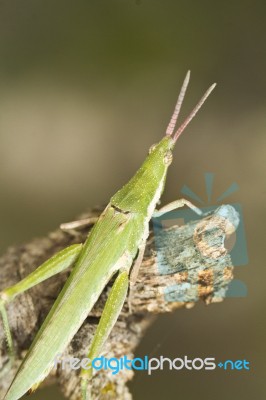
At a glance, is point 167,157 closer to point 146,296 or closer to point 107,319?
point 146,296

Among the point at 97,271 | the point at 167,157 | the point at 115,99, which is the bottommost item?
the point at 97,271

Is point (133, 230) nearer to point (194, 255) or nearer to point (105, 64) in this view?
point (194, 255)

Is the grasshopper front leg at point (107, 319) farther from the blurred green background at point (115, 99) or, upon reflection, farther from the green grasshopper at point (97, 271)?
the blurred green background at point (115, 99)

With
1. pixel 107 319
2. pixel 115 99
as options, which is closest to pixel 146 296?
pixel 107 319

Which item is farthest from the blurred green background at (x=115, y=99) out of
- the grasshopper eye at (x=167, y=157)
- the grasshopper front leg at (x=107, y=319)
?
the grasshopper front leg at (x=107, y=319)

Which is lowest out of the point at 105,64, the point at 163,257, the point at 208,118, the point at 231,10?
the point at 163,257

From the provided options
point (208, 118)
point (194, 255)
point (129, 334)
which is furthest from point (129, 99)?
point (129, 334)
